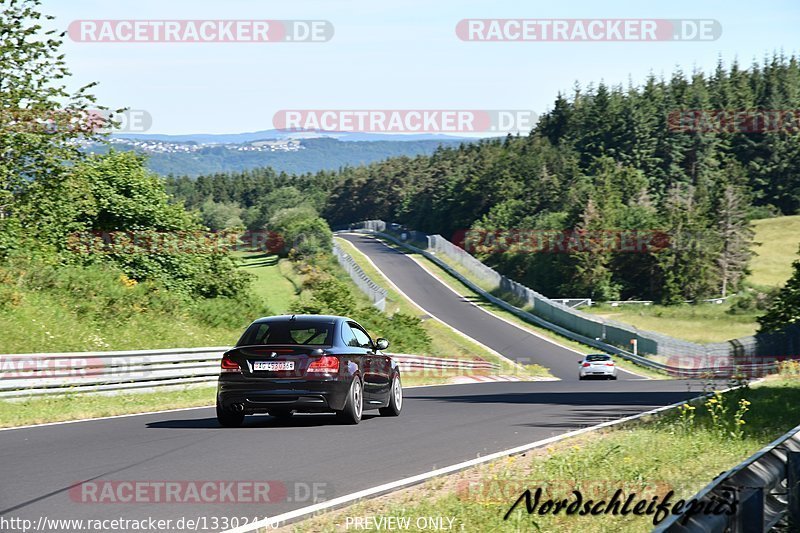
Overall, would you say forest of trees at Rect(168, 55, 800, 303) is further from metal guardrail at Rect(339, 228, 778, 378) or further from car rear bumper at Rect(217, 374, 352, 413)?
car rear bumper at Rect(217, 374, 352, 413)

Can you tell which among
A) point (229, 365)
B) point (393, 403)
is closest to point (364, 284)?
point (393, 403)

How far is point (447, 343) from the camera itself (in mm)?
64750

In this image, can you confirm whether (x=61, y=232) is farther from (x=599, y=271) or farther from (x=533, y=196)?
(x=533, y=196)

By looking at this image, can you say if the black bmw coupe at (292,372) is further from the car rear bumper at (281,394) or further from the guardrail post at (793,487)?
the guardrail post at (793,487)

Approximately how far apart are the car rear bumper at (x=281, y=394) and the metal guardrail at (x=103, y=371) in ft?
19.5

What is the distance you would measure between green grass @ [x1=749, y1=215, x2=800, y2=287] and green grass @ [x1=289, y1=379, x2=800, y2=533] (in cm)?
10069

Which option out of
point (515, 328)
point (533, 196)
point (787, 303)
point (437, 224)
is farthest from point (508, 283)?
point (437, 224)

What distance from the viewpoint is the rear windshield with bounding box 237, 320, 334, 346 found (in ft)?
47.0

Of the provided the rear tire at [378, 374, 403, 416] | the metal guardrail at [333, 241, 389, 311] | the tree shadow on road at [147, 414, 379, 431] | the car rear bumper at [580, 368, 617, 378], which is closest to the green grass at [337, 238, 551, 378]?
the metal guardrail at [333, 241, 389, 311]

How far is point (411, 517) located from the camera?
7430mm

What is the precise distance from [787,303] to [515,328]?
2136cm

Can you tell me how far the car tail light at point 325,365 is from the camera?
13797mm

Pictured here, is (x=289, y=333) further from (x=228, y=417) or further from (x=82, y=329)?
(x=82, y=329)

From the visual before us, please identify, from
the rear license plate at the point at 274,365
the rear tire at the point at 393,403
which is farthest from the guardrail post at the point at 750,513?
the rear tire at the point at 393,403
